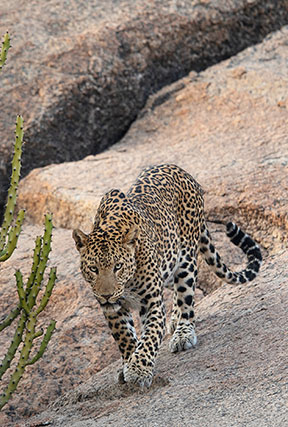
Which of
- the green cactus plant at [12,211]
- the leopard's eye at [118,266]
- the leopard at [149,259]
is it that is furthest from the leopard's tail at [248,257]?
the green cactus plant at [12,211]

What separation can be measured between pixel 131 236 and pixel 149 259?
39 centimetres

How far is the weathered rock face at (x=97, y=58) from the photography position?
40.8 feet

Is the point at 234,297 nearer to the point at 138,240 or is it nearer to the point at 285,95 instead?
the point at 138,240

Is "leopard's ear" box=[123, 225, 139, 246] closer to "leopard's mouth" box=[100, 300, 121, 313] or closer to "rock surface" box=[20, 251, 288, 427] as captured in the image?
"leopard's mouth" box=[100, 300, 121, 313]

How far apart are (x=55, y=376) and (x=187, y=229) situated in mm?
1963

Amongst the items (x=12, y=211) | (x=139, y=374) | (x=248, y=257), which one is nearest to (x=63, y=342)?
(x=139, y=374)

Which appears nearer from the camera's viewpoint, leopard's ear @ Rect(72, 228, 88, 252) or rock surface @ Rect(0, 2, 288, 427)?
rock surface @ Rect(0, 2, 288, 427)

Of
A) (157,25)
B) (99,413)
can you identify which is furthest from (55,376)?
(157,25)

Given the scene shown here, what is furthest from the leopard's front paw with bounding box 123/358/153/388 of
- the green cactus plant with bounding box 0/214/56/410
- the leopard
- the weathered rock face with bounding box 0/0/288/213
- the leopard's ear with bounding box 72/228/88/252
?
the weathered rock face with bounding box 0/0/288/213

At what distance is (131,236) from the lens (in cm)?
691

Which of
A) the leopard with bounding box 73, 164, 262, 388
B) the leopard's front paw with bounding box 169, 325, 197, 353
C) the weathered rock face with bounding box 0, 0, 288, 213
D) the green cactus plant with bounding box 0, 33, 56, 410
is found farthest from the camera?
the weathered rock face with bounding box 0, 0, 288, 213

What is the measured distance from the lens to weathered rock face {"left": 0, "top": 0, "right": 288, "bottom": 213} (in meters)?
12.4

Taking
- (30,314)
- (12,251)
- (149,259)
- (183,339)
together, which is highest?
(12,251)

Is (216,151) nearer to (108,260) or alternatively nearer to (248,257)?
(248,257)
